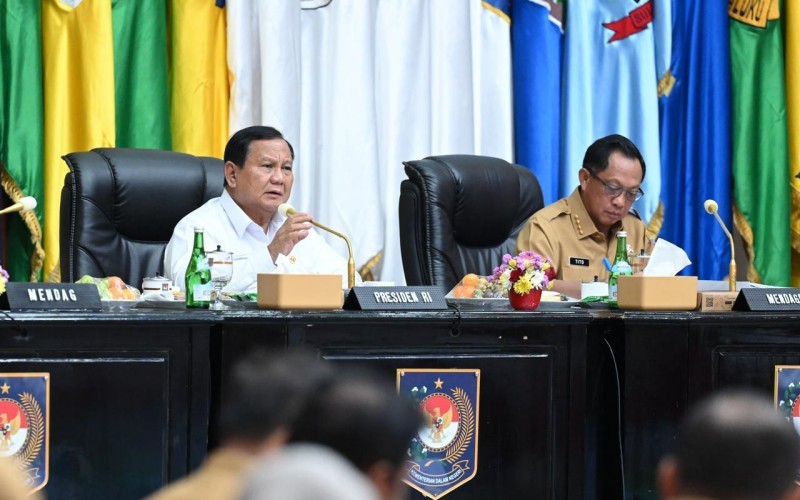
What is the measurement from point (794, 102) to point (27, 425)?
149 inches

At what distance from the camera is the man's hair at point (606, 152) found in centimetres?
425

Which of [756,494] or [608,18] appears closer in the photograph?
[756,494]

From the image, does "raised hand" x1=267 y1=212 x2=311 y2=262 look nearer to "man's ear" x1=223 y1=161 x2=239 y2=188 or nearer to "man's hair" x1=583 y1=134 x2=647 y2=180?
"man's ear" x1=223 y1=161 x2=239 y2=188

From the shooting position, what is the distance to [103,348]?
2629mm

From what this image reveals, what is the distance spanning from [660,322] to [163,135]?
248 cm

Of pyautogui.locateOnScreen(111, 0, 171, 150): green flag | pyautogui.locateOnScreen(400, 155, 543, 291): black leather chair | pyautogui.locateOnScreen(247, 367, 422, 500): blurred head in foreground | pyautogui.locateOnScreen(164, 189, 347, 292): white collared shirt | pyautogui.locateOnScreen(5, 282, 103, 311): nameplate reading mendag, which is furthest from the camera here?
pyautogui.locateOnScreen(111, 0, 171, 150): green flag

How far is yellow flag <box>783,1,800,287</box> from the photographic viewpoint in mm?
5145

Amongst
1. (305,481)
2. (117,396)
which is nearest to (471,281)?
(117,396)

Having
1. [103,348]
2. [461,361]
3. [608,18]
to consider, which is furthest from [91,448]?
[608,18]

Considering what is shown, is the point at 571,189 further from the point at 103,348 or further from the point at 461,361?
the point at 103,348

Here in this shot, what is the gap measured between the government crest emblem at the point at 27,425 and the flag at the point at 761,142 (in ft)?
11.4

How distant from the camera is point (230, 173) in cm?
405

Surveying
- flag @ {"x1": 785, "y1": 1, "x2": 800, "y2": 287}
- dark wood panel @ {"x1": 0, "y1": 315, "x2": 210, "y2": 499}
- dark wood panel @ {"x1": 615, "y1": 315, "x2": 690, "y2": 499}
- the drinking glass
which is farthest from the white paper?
flag @ {"x1": 785, "y1": 1, "x2": 800, "y2": 287}

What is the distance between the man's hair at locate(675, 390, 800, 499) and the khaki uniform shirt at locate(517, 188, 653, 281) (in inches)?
113
